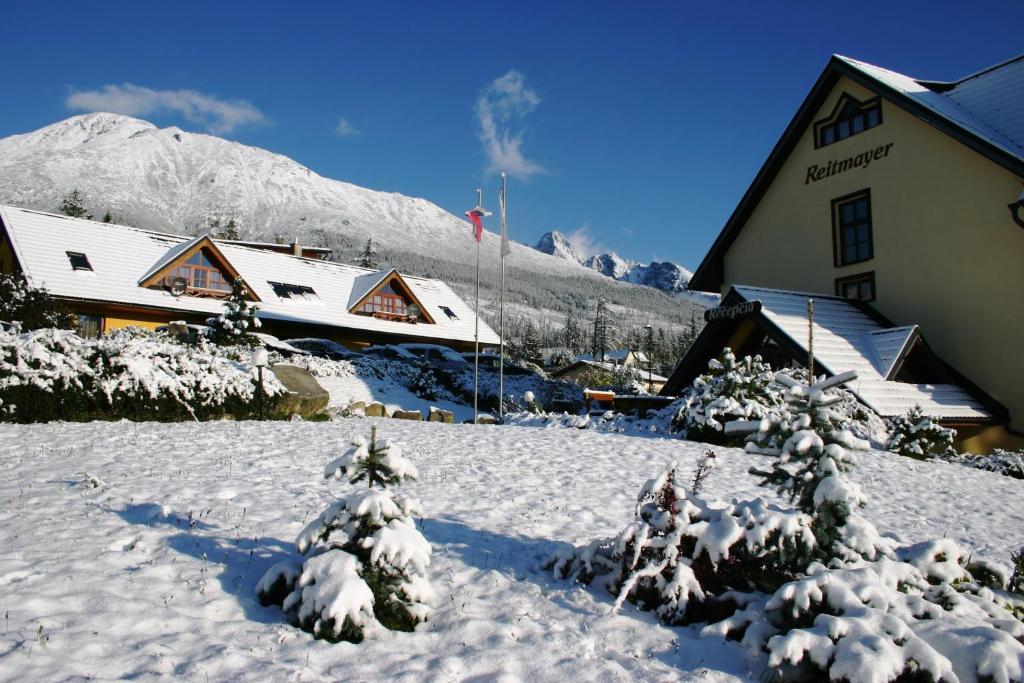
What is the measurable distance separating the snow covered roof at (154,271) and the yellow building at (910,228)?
58.2 feet

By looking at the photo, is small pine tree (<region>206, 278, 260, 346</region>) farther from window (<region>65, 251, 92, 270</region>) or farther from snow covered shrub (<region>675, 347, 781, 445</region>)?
snow covered shrub (<region>675, 347, 781, 445</region>)

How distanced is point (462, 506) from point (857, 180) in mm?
17536

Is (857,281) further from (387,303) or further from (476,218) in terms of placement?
(387,303)

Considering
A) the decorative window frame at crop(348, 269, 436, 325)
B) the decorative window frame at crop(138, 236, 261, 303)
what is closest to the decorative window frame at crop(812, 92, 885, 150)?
the decorative window frame at crop(348, 269, 436, 325)

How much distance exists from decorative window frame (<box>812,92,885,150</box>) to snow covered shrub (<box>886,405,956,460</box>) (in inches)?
373

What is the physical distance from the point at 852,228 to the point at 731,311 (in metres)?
5.85

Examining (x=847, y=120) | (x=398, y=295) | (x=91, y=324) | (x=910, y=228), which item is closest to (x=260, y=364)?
(x=91, y=324)

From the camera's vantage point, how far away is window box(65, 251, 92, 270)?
84.0 ft

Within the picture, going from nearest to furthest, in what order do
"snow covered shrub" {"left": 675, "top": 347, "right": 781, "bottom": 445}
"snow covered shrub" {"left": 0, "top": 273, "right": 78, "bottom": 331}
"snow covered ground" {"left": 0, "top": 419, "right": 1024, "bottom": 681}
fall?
"snow covered ground" {"left": 0, "top": 419, "right": 1024, "bottom": 681} < "snow covered shrub" {"left": 675, "top": 347, "right": 781, "bottom": 445} < "snow covered shrub" {"left": 0, "top": 273, "right": 78, "bottom": 331}

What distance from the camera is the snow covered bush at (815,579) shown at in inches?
149

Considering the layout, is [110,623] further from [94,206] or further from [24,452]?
[94,206]

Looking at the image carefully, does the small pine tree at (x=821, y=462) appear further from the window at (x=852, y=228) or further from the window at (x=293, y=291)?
the window at (x=293, y=291)

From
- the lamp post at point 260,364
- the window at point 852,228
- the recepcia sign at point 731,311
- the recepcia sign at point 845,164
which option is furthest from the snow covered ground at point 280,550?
the recepcia sign at point 845,164

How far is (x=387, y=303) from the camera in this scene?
33812mm
